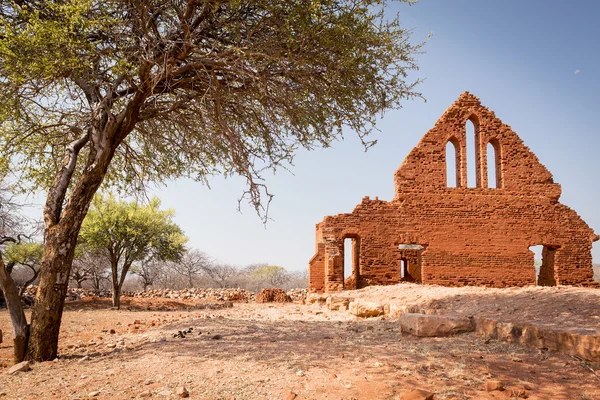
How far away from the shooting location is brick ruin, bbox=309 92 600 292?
18.6 metres

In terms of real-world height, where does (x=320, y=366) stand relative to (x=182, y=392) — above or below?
above

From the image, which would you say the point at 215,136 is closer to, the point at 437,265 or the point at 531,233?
the point at 437,265

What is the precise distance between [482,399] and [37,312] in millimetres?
6517

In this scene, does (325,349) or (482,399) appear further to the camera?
(325,349)

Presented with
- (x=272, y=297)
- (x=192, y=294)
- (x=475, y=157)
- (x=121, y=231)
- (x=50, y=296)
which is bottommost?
(x=192, y=294)

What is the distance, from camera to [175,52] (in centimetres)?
→ 825

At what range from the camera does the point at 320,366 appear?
566cm

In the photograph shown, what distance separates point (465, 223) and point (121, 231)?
48.1 ft

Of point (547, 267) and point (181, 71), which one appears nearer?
point (181, 71)

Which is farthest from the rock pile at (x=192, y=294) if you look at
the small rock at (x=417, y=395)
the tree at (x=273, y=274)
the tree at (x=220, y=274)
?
the small rock at (x=417, y=395)

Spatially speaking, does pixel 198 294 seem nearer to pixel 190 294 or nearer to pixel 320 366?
pixel 190 294

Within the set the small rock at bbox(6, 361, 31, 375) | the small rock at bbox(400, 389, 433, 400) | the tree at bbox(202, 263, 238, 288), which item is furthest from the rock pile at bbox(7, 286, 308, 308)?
the small rock at bbox(400, 389, 433, 400)

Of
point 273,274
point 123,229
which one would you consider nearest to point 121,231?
point 123,229

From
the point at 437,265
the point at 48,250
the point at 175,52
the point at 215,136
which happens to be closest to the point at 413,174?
the point at 437,265
